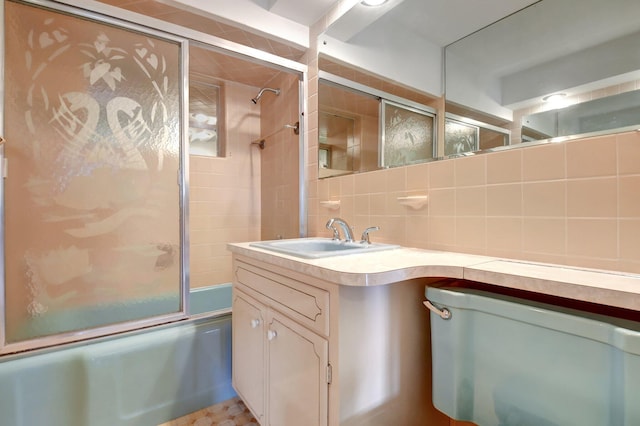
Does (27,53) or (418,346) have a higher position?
(27,53)

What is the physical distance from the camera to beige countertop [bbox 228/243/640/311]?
57 cm

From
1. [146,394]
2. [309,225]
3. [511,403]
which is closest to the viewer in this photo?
[511,403]

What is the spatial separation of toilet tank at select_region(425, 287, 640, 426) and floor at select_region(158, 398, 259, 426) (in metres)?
1.03

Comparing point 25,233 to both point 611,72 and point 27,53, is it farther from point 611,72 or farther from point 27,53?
point 611,72

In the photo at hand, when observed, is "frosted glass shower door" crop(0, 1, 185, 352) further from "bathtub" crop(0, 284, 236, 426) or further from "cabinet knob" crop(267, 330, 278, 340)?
"cabinet knob" crop(267, 330, 278, 340)

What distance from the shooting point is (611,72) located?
80 cm

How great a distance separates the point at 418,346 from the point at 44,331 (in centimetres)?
154

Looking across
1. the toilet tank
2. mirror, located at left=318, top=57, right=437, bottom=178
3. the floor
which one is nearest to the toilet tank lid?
the toilet tank

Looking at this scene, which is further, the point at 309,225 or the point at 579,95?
the point at 309,225

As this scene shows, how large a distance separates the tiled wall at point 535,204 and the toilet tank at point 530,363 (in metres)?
0.29

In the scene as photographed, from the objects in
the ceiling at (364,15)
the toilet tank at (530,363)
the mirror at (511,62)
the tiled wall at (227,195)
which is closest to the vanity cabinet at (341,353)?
the toilet tank at (530,363)

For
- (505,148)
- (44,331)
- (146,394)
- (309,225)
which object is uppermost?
(505,148)

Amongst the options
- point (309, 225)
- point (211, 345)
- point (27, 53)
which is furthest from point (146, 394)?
point (27, 53)

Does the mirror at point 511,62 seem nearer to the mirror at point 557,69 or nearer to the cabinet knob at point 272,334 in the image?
the mirror at point 557,69
